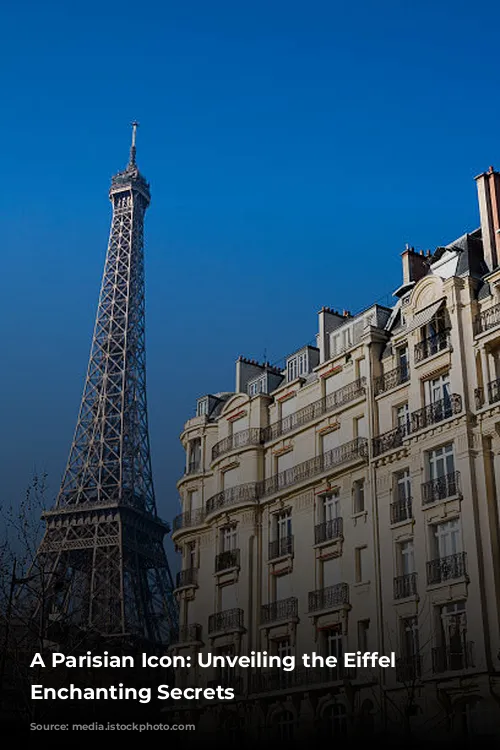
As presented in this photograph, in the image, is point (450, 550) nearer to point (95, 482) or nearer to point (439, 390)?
point (439, 390)

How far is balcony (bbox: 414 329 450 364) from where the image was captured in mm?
32344

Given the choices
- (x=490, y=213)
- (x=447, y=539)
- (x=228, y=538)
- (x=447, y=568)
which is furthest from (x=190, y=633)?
(x=490, y=213)

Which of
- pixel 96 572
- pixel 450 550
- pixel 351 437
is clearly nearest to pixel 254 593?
pixel 351 437

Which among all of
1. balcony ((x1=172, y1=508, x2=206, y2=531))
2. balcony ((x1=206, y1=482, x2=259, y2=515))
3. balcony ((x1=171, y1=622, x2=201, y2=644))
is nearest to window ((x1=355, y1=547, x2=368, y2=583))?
balcony ((x1=206, y1=482, x2=259, y2=515))

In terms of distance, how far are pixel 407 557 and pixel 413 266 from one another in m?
11.9

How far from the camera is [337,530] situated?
113 ft

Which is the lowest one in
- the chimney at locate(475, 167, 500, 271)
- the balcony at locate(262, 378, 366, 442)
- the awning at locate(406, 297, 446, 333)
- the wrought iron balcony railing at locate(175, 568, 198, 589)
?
the wrought iron balcony railing at locate(175, 568, 198, 589)

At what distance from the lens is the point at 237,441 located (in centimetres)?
4100

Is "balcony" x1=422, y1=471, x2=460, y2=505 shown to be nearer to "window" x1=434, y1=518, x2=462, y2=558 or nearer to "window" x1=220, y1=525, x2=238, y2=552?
"window" x1=434, y1=518, x2=462, y2=558

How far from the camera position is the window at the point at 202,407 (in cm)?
4475

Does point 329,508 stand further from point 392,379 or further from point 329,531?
point 392,379

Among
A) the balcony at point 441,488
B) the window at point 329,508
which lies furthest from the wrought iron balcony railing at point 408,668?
the window at point 329,508

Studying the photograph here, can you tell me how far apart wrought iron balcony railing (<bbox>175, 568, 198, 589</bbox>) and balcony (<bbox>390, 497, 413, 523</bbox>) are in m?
11.6

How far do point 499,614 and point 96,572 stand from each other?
5143 cm
